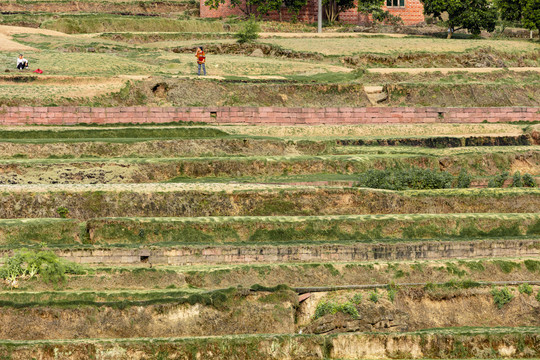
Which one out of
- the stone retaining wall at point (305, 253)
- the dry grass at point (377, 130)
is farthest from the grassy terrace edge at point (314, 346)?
the dry grass at point (377, 130)

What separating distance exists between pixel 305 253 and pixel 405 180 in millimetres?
5844

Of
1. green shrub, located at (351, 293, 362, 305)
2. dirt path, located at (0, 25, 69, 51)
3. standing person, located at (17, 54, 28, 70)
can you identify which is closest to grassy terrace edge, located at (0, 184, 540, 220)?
green shrub, located at (351, 293, 362, 305)

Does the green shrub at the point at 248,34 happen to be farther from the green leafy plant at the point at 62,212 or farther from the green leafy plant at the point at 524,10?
the green leafy plant at the point at 62,212

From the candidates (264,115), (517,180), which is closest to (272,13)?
(264,115)

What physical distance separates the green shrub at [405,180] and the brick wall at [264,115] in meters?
7.56

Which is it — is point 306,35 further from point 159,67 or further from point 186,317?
point 186,317

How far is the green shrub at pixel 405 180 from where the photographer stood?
2514 cm

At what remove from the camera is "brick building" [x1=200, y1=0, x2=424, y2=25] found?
182 ft

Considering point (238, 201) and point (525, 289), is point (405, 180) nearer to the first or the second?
point (238, 201)

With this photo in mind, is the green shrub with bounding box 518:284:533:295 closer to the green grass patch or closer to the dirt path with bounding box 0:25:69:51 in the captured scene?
the green grass patch

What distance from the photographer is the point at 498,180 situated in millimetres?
26797

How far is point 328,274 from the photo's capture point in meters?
19.5

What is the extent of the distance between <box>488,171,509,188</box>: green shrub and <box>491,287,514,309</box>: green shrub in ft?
28.3

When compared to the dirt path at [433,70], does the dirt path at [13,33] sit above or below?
above
